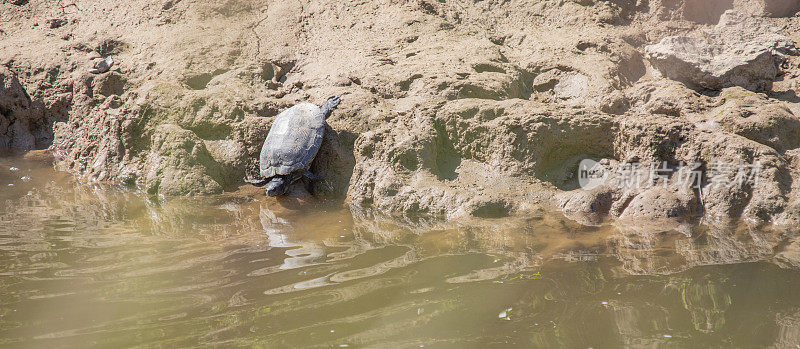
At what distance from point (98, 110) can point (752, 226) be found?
7.01 m

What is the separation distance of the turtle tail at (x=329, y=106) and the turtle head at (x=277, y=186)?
0.82 m

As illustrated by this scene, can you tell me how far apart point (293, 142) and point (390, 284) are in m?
2.54

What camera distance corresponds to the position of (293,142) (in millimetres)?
5512

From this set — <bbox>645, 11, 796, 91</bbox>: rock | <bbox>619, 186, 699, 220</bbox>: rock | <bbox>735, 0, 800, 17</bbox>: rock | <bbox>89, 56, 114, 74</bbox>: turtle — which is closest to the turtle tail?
<bbox>619, 186, 699, 220</bbox>: rock

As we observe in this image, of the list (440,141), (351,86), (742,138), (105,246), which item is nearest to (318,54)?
(351,86)

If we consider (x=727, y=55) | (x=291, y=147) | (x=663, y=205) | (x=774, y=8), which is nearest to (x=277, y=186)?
(x=291, y=147)

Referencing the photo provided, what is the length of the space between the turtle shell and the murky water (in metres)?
0.75

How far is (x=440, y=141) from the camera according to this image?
18.1 feet

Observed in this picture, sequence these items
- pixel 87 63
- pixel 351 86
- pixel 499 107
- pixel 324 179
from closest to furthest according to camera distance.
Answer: pixel 499 107
pixel 324 179
pixel 351 86
pixel 87 63

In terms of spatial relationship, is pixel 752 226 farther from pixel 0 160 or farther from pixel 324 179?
pixel 0 160

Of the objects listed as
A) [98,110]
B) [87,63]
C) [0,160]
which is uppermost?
[87,63]

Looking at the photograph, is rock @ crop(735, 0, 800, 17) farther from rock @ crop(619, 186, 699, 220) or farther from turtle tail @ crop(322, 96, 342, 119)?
turtle tail @ crop(322, 96, 342, 119)

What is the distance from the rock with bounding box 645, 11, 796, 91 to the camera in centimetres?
575

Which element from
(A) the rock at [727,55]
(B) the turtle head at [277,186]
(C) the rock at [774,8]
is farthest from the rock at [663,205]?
(C) the rock at [774,8]
